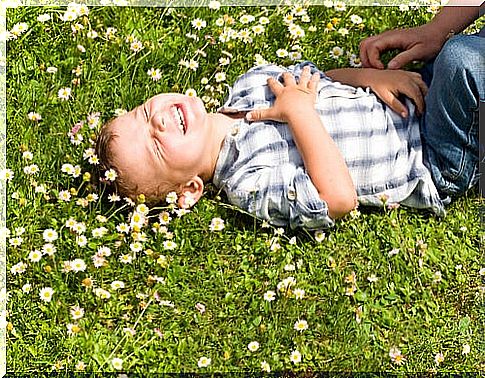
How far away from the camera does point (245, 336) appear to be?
2668 millimetres

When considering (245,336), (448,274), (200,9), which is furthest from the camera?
(200,9)

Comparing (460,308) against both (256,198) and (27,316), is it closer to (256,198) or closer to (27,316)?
(256,198)

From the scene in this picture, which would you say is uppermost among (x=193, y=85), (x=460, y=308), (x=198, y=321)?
(x=193, y=85)

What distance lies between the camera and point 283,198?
9.29 ft

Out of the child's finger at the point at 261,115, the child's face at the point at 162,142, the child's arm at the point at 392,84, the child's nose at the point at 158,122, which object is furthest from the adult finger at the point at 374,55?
the child's nose at the point at 158,122

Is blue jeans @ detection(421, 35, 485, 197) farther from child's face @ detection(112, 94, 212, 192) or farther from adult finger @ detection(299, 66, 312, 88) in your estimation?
child's face @ detection(112, 94, 212, 192)

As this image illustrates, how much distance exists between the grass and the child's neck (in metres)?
0.10

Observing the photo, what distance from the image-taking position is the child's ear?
2.93 meters

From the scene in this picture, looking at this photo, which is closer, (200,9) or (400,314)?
(400,314)

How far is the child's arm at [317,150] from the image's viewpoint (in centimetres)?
280

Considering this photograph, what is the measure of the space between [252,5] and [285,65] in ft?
1.00

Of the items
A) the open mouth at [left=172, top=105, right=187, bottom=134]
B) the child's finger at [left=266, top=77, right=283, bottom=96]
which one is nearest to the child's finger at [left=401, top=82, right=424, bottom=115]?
the child's finger at [left=266, top=77, right=283, bottom=96]

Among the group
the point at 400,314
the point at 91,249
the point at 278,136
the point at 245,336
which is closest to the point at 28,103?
the point at 91,249

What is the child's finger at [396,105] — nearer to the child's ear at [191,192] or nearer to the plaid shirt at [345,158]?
the plaid shirt at [345,158]
